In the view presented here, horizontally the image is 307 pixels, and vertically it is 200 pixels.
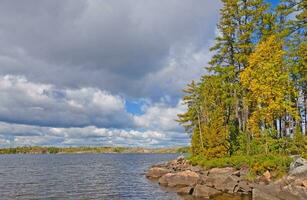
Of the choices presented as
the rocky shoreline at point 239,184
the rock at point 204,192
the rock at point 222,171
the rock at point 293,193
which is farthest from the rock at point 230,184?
the rock at point 293,193

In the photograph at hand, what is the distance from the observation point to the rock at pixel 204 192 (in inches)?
1257

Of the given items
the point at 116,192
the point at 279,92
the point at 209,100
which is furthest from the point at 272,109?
the point at 209,100

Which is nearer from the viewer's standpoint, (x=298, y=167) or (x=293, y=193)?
(x=293, y=193)

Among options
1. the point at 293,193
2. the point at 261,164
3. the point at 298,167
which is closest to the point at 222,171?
the point at 261,164

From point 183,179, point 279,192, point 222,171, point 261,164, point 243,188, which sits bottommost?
point 243,188

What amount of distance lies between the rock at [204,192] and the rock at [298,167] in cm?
711

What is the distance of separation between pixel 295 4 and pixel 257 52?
944 centimetres

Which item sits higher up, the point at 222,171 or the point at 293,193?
the point at 222,171

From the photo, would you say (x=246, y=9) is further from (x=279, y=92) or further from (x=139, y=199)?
(x=139, y=199)

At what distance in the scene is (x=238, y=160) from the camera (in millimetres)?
38312

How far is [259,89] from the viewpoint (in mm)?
36188

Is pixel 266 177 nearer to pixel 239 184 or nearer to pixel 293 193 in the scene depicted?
pixel 239 184

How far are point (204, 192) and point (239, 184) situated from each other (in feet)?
10.7

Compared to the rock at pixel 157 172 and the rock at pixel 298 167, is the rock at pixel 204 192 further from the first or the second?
the rock at pixel 157 172
